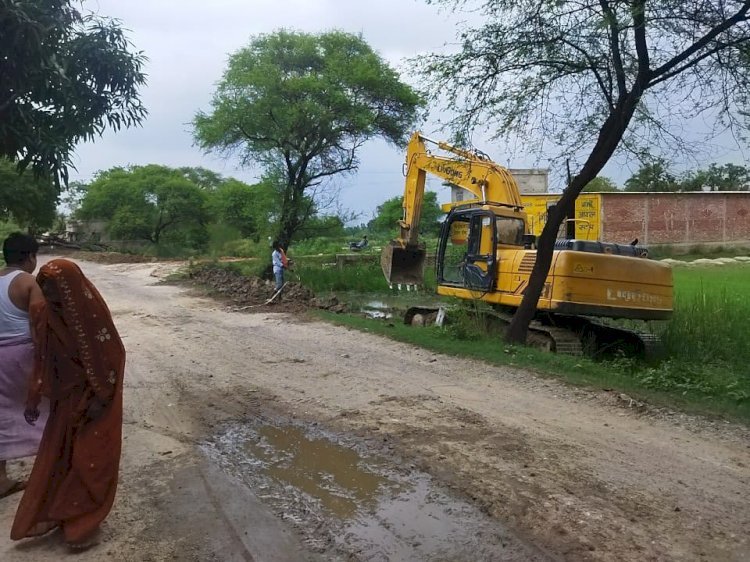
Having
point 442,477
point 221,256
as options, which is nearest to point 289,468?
point 442,477

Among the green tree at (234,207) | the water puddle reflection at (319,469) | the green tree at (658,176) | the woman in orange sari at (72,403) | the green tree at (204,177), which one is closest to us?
the woman in orange sari at (72,403)

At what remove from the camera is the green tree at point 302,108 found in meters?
20.5

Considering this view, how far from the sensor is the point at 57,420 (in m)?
3.85

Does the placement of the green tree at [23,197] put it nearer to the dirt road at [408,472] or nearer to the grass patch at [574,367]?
the grass patch at [574,367]

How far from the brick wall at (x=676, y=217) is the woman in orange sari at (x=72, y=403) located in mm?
33359

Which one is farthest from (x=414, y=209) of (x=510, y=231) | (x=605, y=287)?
(x=605, y=287)

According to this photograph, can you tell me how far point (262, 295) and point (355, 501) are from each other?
1370cm

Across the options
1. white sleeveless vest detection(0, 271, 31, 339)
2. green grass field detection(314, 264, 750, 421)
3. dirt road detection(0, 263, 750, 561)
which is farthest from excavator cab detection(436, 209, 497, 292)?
white sleeveless vest detection(0, 271, 31, 339)

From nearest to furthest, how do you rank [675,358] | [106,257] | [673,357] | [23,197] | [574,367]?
[574,367]
[675,358]
[673,357]
[23,197]
[106,257]

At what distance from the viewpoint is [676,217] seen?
3528 cm

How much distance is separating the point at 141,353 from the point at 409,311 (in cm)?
598

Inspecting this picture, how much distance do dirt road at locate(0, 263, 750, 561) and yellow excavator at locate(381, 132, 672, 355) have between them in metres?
2.60

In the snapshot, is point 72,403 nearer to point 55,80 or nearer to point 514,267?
point 55,80

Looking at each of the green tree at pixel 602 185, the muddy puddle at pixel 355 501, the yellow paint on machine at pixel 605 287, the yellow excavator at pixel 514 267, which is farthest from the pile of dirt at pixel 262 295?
the green tree at pixel 602 185
